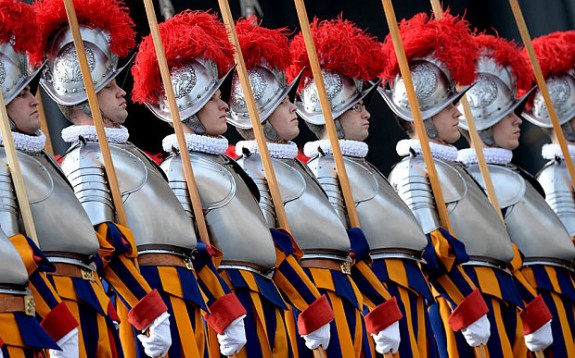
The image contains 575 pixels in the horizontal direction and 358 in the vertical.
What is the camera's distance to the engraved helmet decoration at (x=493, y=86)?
661cm

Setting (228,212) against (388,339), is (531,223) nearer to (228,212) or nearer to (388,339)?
(388,339)

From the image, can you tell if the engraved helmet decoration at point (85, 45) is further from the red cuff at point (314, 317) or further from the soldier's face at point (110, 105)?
the red cuff at point (314, 317)

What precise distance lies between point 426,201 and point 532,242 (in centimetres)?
63

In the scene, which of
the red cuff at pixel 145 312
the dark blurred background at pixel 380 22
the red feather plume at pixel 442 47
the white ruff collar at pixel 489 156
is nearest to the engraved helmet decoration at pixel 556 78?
the white ruff collar at pixel 489 156

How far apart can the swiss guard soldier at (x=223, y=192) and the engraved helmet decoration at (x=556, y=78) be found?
7.31 ft

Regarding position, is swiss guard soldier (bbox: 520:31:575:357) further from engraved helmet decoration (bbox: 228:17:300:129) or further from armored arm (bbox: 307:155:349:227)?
engraved helmet decoration (bbox: 228:17:300:129)

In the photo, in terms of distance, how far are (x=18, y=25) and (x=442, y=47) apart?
226cm

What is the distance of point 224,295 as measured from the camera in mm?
4918

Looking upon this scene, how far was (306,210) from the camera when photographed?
217 inches

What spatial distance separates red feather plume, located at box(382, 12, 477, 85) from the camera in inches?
245

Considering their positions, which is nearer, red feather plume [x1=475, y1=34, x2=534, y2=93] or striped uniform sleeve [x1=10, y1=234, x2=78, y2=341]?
striped uniform sleeve [x1=10, y1=234, x2=78, y2=341]

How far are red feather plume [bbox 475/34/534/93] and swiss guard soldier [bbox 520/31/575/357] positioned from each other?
339mm

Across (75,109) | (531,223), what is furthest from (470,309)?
→ (75,109)

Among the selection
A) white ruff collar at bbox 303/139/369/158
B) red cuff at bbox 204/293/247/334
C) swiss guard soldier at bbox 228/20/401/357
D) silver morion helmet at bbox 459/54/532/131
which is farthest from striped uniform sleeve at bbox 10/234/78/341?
silver morion helmet at bbox 459/54/532/131
